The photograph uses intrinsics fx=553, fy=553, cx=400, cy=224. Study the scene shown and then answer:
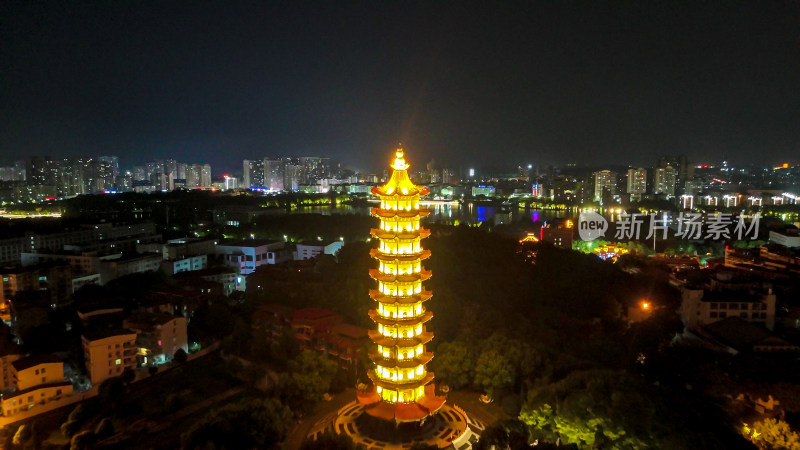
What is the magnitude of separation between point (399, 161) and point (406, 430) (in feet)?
10.0

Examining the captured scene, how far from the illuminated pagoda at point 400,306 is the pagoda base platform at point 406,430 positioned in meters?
0.11

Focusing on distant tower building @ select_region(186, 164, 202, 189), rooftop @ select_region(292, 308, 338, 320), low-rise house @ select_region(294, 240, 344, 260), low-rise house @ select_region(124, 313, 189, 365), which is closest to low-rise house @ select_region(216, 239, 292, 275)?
low-rise house @ select_region(294, 240, 344, 260)

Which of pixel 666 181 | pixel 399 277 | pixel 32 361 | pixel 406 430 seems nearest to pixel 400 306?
pixel 399 277

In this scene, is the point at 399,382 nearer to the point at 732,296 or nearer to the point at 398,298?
the point at 398,298

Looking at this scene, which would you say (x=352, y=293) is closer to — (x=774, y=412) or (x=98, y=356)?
(x=98, y=356)

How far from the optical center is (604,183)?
4184 centimetres

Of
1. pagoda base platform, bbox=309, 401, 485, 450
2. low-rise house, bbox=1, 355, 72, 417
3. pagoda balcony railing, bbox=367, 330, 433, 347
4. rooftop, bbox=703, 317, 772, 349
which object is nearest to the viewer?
pagoda base platform, bbox=309, 401, 485, 450

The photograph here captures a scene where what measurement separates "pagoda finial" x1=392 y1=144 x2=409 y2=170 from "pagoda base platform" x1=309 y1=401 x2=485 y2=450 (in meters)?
2.90

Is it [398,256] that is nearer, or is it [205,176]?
[398,256]

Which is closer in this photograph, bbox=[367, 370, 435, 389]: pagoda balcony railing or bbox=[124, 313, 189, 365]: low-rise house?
bbox=[367, 370, 435, 389]: pagoda balcony railing

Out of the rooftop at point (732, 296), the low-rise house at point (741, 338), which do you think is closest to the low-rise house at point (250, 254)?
the rooftop at point (732, 296)

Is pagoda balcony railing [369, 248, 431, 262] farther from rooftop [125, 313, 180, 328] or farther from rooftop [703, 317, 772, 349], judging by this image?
rooftop [703, 317, 772, 349]

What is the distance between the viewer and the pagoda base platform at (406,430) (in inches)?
239

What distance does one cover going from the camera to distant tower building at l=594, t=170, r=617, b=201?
40.5 metres
